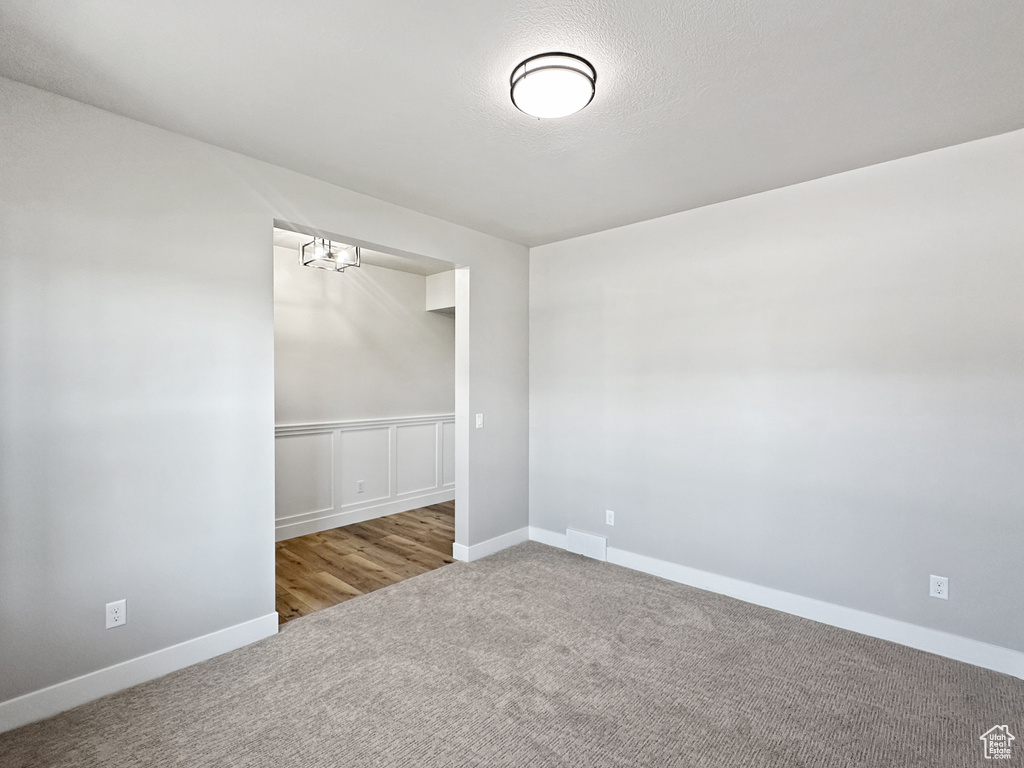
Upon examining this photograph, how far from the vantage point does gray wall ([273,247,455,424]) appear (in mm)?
4551

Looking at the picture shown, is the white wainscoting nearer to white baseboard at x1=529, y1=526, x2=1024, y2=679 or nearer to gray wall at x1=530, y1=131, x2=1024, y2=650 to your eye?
gray wall at x1=530, y1=131, x2=1024, y2=650

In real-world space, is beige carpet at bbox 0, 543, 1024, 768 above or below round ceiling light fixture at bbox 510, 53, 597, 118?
below

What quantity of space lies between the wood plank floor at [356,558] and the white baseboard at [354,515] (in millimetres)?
64

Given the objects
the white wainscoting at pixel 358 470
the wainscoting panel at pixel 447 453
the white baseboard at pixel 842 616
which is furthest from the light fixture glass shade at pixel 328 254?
the white baseboard at pixel 842 616

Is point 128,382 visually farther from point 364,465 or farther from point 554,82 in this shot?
point 364,465

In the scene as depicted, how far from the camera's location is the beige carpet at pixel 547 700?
6.20 feet

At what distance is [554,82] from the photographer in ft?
6.04

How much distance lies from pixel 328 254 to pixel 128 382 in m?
2.16

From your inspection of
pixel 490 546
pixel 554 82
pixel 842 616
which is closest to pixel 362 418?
pixel 490 546

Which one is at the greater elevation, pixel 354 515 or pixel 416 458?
pixel 416 458

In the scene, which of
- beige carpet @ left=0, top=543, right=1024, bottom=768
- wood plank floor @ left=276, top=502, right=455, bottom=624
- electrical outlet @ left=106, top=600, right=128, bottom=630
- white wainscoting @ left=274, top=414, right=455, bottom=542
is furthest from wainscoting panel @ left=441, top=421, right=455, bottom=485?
electrical outlet @ left=106, top=600, right=128, bottom=630

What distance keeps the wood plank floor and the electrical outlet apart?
849 millimetres

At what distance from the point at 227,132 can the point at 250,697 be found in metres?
2.62

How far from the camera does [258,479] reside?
106 inches
